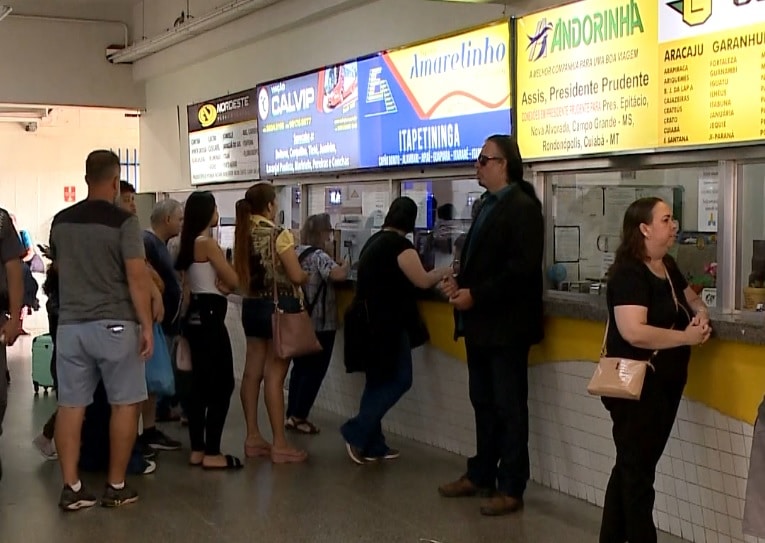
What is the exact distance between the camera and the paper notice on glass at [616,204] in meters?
5.04

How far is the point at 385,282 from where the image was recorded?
5273 millimetres

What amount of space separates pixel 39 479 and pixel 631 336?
10.3 feet

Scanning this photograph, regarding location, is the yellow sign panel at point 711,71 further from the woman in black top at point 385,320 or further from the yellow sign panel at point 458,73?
the woman in black top at point 385,320

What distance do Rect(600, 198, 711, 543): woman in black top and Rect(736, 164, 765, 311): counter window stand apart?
23.0 inches

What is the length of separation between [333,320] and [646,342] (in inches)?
117

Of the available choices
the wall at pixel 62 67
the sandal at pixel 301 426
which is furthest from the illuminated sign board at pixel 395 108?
the wall at pixel 62 67

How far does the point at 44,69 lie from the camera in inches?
402

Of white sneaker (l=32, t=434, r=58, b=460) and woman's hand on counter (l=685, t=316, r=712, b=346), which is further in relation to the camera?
white sneaker (l=32, t=434, r=58, b=460)

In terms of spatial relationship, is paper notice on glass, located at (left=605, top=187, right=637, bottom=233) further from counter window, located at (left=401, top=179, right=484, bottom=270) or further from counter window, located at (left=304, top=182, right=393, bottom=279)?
counter window, located at (left=304, top=182, right=393, bottom=279)

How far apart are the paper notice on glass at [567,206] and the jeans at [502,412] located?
989 mm

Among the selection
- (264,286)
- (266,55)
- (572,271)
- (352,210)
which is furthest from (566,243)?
(266,55)

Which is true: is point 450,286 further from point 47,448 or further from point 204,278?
point 47,448

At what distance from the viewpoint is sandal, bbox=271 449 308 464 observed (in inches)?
217

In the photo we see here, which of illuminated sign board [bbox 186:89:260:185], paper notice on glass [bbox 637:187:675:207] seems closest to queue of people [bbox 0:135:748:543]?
paper notice on glass [bbox 637:187:675:207]
